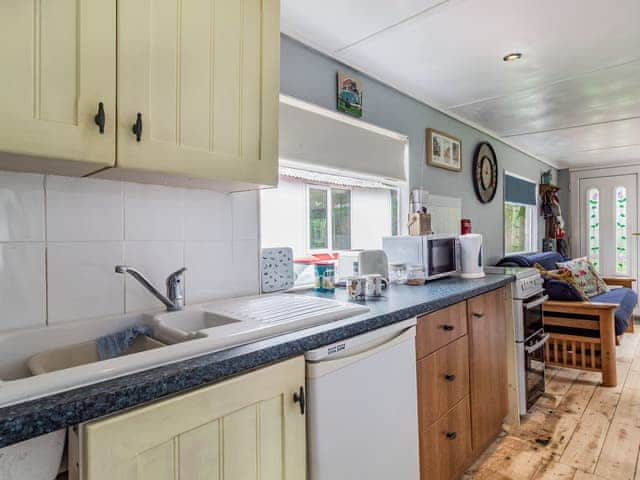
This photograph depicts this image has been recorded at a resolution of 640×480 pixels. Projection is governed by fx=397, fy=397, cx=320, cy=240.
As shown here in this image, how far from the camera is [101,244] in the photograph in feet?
4.15

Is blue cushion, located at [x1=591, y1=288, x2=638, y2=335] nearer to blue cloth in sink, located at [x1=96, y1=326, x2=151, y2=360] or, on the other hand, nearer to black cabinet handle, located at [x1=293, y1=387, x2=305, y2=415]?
black cabinet handle, located at [x1=293, y1=387, x2=305, y2=415]

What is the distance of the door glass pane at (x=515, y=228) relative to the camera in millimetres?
4309

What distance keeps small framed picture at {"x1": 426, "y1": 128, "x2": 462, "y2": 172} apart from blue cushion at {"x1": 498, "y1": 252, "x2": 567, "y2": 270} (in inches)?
44.8

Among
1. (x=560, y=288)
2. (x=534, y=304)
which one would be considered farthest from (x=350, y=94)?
(x=560, y=288)

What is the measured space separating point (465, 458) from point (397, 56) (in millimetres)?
2068

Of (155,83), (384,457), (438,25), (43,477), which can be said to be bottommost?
(384,457)

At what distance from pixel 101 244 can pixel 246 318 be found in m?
0.52

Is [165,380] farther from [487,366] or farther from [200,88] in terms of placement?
[487,366]

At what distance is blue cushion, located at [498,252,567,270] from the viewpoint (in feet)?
12.2

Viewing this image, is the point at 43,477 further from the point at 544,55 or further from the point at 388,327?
the point at 544,55

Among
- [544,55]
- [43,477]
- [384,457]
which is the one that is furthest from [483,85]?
[43,477]

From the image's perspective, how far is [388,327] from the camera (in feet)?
4.58

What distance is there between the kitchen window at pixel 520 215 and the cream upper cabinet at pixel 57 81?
401 centimetres

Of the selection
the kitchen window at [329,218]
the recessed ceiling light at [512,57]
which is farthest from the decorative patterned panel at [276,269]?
the recessed ceiling light at [512,57]
